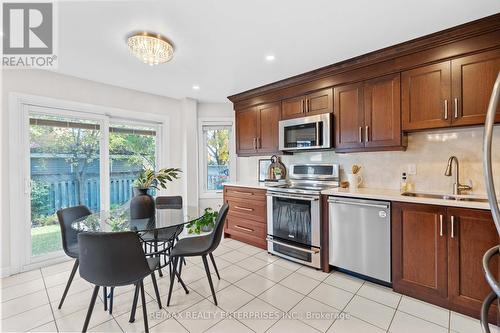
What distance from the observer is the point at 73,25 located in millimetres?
1955

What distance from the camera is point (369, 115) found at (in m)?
2.63

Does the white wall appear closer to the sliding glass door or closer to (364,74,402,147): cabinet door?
the sliding glass door

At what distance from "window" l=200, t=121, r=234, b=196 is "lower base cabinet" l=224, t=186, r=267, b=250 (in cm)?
63

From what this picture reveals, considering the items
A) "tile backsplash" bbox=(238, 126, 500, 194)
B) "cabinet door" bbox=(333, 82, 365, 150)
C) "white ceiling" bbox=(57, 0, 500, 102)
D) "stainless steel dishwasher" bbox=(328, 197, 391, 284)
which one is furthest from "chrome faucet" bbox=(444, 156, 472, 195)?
"white ceiling" bbox=(57, 0, 500, 102)

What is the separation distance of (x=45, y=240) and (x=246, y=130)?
3152mm

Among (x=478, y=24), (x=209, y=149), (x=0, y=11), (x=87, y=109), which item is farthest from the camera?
(x=209, y=149)

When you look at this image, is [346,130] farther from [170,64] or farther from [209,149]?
[209,149]

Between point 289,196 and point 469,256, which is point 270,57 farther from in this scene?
point 469,256

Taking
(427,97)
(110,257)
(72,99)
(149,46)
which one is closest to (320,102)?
(427,97)

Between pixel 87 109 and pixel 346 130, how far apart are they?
3457 millimetres

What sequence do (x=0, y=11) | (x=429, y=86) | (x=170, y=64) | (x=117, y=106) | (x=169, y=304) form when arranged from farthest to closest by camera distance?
(x=117, y=106), (x=170, y=64), (x=429, y=86), (x=169, y=304), (x=0, y=11)

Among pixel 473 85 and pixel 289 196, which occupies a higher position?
pixel 473 85

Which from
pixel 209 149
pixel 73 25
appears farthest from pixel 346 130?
pixel 73 25

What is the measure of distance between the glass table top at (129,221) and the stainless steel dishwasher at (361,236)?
59.7 inches
